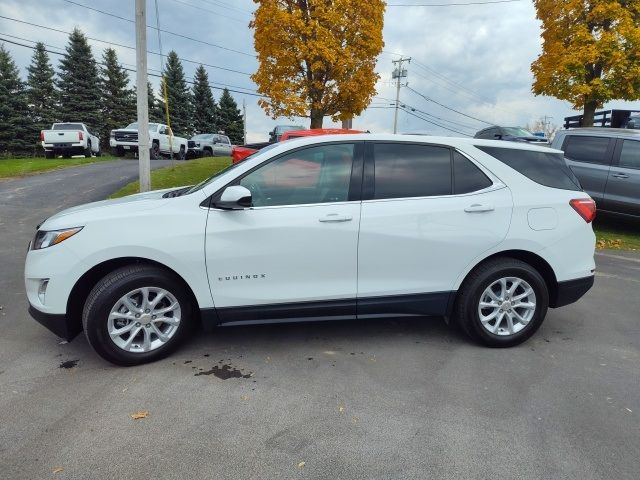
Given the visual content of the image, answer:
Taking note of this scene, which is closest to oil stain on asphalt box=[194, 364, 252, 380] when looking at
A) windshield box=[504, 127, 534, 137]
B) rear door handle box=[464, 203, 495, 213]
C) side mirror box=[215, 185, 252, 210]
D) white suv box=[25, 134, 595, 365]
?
white suv box=[25, 134, 595, 365]

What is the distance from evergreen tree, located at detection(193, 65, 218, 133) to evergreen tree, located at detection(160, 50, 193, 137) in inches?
51.0

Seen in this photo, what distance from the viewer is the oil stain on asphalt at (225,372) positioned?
3.25 m

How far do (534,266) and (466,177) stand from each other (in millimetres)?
1010

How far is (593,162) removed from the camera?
8742mm

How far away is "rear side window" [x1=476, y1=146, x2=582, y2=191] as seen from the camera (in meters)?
3.77

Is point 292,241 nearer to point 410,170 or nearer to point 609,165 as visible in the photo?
point 410,170

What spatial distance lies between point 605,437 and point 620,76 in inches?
474

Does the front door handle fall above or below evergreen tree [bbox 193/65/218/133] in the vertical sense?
below

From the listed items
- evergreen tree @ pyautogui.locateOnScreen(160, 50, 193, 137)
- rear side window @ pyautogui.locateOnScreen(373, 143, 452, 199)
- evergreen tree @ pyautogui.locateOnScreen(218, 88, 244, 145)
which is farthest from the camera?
evergreen tree @ pyautogui.locateOnScreen(218, 88, 244, 145)

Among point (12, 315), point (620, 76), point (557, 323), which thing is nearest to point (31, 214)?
point (12, 315)

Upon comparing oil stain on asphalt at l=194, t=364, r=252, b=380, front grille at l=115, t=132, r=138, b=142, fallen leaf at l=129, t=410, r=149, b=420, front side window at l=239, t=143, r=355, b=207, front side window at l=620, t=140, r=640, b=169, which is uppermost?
front grille at l=115, t=132, r=138, b=142

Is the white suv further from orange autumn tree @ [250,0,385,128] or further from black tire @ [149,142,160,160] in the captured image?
black tire @ [149,142,160,160]

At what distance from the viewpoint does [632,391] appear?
312 cm

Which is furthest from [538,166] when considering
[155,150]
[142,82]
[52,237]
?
[155,150]
